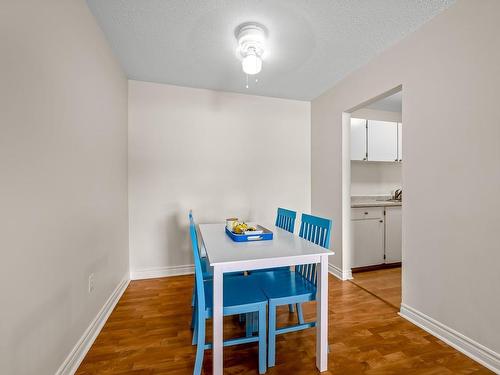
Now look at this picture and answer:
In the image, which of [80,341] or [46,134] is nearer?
[46,134]

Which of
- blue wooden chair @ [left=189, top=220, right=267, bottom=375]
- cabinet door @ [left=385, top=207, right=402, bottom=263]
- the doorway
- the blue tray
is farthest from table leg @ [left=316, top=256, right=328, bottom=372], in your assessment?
cabinet door @ [left=385, top=207, right=402, bottom=263]

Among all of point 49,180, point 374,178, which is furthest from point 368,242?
point 49,180

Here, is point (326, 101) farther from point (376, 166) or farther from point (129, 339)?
point (129, 339)

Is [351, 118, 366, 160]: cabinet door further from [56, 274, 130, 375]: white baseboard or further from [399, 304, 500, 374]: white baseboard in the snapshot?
[56, 274, 130, 375]: white baseboard

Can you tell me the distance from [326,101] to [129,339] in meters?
3.28

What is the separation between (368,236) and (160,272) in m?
2.74

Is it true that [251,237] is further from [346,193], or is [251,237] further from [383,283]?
[383,283]

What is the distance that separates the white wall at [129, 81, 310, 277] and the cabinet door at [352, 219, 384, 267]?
767 mm

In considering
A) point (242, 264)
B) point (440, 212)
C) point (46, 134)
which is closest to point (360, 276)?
point (440, 212)

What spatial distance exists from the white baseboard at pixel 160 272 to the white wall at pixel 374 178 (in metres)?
2.81

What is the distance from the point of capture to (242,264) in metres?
1.29

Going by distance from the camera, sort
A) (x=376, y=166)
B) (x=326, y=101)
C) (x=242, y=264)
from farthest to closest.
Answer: (x=376, y=166), (x=326, y=101), (x=242, y=264)

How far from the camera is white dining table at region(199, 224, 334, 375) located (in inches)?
49.8

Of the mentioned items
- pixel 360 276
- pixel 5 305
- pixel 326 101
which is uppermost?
pixel 326 101
